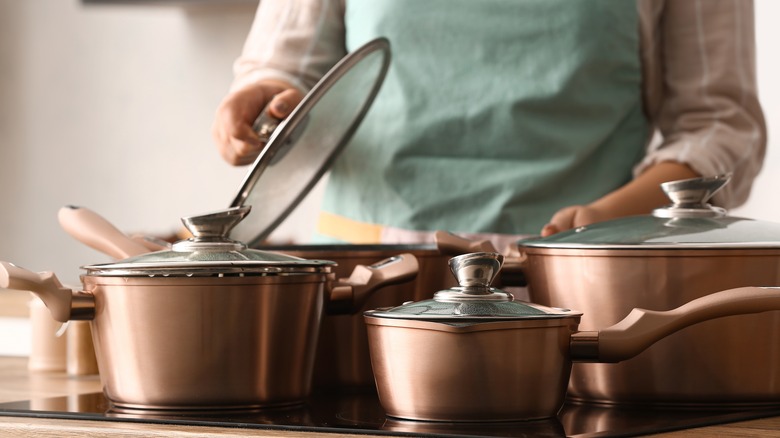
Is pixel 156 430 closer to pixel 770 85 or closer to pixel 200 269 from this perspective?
pixel 200 269

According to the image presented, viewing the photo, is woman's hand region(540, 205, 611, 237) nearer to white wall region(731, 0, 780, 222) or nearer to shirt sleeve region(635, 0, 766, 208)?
shirt sleeve region(635, 0, 766, 208)

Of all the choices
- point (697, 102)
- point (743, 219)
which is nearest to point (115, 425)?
point (743, 219)

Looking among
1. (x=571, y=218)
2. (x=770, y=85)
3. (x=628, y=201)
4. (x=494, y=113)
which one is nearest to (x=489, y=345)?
(x=571, y=218)

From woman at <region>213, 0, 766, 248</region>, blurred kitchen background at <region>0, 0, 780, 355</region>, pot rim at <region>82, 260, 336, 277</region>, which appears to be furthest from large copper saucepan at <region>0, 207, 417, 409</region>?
blurred kitchen background at <region>0, 0, 780, 355</region>

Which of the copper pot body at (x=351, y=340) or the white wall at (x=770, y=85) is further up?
the white wall at (x=770, y=85)

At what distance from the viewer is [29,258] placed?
3.14 m

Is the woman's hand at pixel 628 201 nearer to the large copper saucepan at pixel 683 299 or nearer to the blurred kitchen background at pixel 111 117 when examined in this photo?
the large copper saucepan at pixel 683 299

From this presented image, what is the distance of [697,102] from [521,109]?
16 centimetres

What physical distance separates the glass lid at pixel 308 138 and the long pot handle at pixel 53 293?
107mm

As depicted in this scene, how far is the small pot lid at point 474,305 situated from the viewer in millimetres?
402

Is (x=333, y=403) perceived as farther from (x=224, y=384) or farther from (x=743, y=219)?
(x=743, y=219)

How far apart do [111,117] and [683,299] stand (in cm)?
275

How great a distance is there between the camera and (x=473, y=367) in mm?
400

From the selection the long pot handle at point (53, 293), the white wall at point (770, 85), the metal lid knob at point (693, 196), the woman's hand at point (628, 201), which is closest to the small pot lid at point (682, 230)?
the metal lid knob at point (693, 196)
